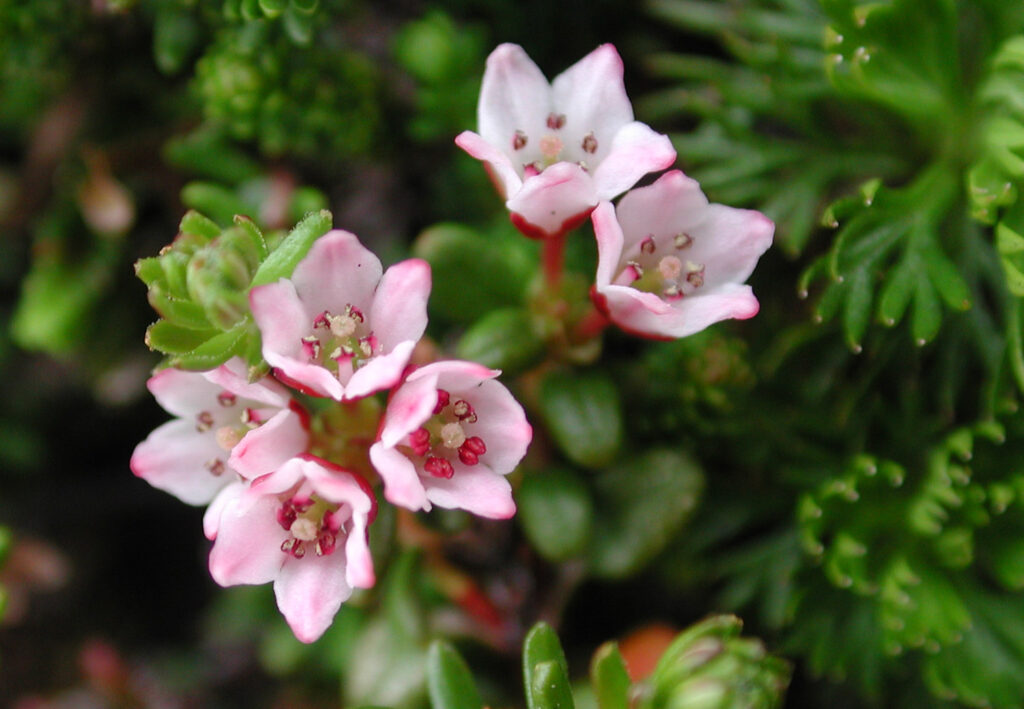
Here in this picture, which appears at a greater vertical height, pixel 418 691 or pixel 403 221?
pixel 403 221

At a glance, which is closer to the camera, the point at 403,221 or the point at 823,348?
the point at 823,348

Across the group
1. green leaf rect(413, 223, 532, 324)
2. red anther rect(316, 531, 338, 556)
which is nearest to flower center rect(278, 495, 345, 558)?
red anther rect(316, 531, 338, 556)

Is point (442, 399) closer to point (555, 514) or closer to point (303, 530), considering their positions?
point (303, 530)

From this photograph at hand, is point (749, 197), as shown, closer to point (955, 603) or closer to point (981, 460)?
point (981, 460)

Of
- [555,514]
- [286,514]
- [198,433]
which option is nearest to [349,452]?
[286,514]

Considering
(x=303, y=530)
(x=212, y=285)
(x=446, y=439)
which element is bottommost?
(x=303, y=530)

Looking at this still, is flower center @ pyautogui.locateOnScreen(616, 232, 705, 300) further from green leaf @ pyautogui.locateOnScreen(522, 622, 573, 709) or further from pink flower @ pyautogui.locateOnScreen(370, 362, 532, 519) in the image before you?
green leaf @ pyautogui.locateOnScreen(522, 622, 573, 709)

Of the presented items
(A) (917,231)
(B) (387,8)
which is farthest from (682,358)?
(B) (387,8)
